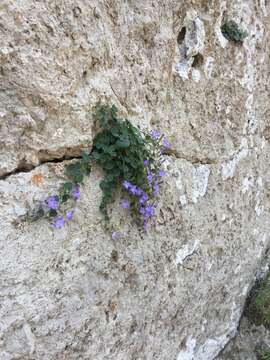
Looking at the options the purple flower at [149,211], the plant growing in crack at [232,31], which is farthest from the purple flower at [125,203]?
the plant growing in crack at [232,31]

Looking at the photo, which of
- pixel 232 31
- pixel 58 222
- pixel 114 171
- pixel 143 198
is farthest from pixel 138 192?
pixel 232 31

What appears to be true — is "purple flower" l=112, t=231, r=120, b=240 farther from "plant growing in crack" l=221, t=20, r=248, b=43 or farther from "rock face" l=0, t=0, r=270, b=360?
"plant growing in crack" l=221, t=20, r=248, b=43

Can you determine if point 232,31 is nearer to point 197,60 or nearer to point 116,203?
point 197,60

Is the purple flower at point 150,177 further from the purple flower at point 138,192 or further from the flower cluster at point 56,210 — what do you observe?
the flower cluster at point 56,210

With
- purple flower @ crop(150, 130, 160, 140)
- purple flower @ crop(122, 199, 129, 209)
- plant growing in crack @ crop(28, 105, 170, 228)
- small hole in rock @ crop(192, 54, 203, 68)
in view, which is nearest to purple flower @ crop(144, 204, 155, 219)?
plant growing in crack @ crop(28, 105, 170, 228)

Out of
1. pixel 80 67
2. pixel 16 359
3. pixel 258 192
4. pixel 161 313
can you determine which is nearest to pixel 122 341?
pixel 161 313

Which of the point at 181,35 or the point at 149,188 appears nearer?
the point at 149,188
